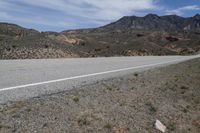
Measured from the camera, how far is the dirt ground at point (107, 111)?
21.7 feet

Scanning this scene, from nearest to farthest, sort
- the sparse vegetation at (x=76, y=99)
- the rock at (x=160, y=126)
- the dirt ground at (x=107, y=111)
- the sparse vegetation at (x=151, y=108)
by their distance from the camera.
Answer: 1. the dirt ground at (x=107, y=111)
2. the rock at (x=160, y=126)
3. the sparse vegetation at (x=76, y=99)
4. the sparse vegetation at (x=151, y=108)

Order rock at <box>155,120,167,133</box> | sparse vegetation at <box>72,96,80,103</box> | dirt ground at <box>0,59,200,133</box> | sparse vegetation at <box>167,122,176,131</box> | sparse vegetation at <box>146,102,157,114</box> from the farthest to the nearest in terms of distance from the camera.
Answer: sparse vegetation at <box>146,102,157,114</box>, sparse vegetation at <box>167,122,176,131</box>, sparse vegetation at <box>72,96,80,103</box>, rock at <box>155,120,167,133</box>, dirt ground at <box>0,59,200,133</box>

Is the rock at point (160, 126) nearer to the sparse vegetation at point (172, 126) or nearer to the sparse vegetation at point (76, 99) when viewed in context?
the sparse vegetation at point (172, 126)

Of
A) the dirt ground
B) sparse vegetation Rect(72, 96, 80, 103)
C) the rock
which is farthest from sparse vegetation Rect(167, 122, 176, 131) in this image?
sparse vegetation Rect(72, 96, 80, 103)

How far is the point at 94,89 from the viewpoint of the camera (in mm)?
10125

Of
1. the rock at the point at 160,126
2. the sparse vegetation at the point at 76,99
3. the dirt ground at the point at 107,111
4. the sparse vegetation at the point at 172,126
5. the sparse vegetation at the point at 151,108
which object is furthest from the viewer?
the sparse vegetation at the point at 151,108

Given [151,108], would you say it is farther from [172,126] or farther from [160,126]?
[160,126]

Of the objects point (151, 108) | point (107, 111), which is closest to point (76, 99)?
point (107, 111)

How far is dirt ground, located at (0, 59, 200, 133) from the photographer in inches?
261

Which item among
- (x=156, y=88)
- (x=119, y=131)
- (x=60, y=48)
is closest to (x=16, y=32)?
(x=60, y=48)

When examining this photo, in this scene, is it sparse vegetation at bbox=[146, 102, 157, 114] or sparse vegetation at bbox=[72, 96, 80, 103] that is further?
sparse vegetation at bbox=[146, 102, 157, 114]

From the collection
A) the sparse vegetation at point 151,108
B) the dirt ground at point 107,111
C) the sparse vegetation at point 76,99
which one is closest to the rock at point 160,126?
the dirt ground at point 107,111

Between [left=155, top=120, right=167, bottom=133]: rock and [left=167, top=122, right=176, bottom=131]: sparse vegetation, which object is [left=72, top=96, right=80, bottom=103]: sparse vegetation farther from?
[left=167, top=122, right=176, bottom=131]: sparse vegetation

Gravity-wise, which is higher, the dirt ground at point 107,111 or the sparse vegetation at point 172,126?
the dirt ground at point 107,111
